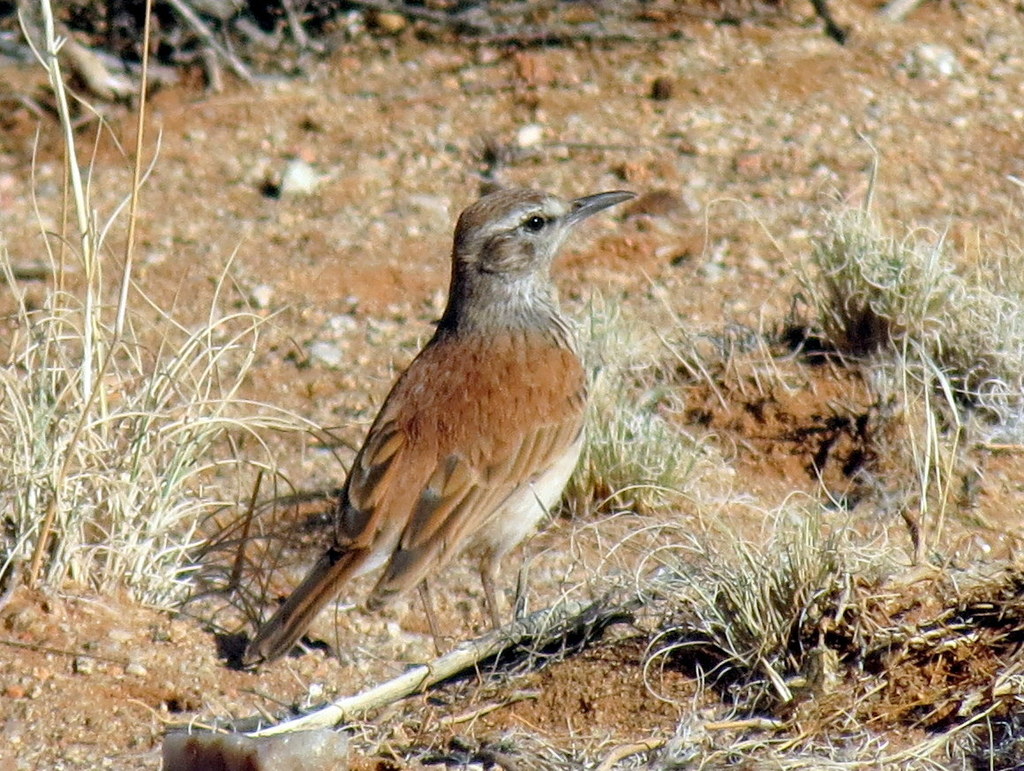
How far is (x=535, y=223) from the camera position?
6762 mm

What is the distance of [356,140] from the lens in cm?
991

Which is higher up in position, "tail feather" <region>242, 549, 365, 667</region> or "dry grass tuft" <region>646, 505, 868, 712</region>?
"dry grass tuft" <region>646, 505, 868, 712</region>

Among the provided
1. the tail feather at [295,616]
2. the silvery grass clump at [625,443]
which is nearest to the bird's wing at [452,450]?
the tail feather at [295,616]

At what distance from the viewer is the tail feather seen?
17.0 ft

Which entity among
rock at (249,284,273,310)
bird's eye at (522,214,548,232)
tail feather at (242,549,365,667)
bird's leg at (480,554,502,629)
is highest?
bird's eye at (522,214,548,232)

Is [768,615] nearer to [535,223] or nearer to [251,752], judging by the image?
[251,752]

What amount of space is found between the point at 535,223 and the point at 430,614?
1.77 m

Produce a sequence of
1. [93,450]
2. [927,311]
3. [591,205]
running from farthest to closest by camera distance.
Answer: [927,311] < [591,205] < [93,450]

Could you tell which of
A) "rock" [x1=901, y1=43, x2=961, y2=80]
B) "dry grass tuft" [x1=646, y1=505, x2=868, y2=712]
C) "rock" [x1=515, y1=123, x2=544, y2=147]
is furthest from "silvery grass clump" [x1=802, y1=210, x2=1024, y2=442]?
"rock" [x1=901, y1=43, x2=961, y2=80]

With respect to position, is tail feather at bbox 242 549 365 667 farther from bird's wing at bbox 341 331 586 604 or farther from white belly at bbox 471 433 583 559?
white belly at bbox 471 433 583 559

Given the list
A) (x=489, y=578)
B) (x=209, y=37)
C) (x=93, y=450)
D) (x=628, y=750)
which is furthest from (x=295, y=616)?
(x=209, y=37)

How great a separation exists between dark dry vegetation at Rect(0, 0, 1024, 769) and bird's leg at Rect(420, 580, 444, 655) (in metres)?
0.15

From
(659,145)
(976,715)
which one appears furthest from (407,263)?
(976,715)

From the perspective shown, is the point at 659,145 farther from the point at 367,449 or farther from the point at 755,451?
the point at 367,449
